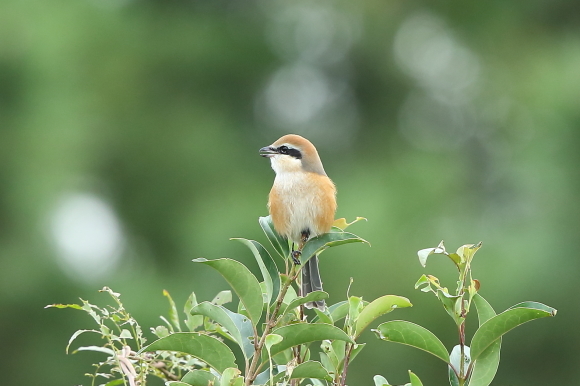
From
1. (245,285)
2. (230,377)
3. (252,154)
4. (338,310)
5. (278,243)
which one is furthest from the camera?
(252,154)

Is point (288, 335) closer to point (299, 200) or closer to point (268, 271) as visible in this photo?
point (268, 271)

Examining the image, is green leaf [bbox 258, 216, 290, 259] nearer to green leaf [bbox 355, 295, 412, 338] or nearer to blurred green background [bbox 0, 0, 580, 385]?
green leaf [bbox 355, 295, 412, 338]

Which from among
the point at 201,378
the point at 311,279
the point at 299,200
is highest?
the point at 299,200

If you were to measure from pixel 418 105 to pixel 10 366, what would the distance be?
6.44m

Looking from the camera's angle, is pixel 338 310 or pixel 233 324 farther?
pixel 338 310

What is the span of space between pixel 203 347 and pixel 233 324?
12 cm

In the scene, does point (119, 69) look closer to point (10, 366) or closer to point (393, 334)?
point (10, 366)

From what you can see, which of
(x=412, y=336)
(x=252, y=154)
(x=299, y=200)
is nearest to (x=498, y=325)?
(x=412, y=336)

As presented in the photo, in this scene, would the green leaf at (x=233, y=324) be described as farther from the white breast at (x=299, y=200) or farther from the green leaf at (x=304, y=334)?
the white breast at (x=299, y=200)

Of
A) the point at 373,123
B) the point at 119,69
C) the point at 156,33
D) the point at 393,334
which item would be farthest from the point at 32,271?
the point at 393,334

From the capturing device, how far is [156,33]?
11.2m

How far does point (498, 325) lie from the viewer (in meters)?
1.65

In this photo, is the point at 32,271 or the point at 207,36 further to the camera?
the point at 207,36

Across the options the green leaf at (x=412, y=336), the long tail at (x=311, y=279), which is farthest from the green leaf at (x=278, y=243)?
the long tail at (x=311, y=279)
